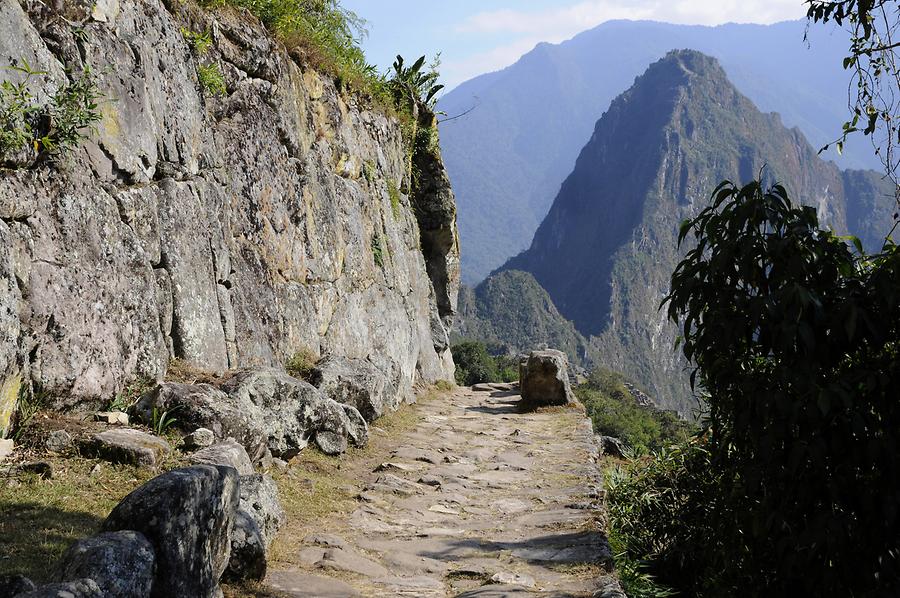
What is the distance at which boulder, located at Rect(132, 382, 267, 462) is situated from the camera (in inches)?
234

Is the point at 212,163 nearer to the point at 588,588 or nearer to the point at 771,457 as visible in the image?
the point at 588,588

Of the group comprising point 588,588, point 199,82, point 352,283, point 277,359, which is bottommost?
point 588,588

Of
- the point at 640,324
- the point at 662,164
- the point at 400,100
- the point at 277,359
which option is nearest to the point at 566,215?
the point at 662,164

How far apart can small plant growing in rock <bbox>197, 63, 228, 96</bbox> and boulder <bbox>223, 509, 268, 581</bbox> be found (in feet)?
18.6

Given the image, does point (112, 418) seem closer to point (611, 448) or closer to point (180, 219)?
point (180, 219)

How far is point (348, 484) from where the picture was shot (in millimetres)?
7215

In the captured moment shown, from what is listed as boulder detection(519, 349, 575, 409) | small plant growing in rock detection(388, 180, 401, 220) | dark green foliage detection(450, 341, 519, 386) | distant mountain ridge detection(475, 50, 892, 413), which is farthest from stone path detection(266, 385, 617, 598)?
distant mountain ridge detection(475, 50, 892, 413)

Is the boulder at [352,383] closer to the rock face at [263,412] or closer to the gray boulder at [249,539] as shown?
the rock face at [263,412]

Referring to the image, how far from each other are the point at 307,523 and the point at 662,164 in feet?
426

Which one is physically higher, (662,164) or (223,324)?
(662,164)

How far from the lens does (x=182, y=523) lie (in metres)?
3.61

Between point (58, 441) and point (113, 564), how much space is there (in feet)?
7.43

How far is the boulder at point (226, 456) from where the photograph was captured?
534 cm

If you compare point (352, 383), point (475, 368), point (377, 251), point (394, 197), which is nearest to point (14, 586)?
point (352, 383)
